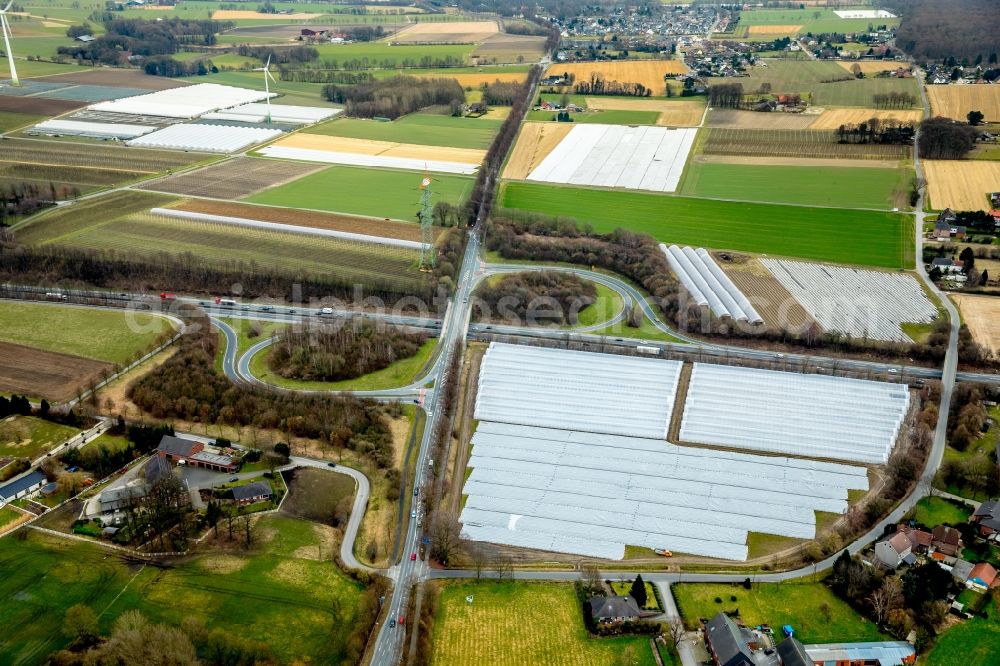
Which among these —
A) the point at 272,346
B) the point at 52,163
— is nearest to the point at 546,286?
the point at 272,346

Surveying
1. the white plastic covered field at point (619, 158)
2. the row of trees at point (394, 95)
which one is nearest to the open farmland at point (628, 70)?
the row of trees at point (394, 95)

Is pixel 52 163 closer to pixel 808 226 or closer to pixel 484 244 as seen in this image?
pixel 484 244

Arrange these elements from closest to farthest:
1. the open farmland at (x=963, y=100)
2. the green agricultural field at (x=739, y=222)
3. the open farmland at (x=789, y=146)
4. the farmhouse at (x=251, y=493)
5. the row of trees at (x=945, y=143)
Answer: the farmhouse at (x=251, y=493)
the green agricultural field at (x=739, y=222)
the row of trees at (x=945, y=143)
the open farmland at (x=789, y=146)
the open farmland at (x=963, y=100)

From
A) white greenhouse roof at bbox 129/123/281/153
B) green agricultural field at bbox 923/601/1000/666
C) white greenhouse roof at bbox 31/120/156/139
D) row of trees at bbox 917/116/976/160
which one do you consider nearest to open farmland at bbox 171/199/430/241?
white greenhouse roof at bbox 129/123/281/153

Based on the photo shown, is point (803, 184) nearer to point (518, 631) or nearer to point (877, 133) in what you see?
point (877, 133)

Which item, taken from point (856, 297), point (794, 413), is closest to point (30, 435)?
point (794, 413)

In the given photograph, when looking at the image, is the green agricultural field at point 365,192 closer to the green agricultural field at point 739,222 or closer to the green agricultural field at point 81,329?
the green agricultural field at point 739,222

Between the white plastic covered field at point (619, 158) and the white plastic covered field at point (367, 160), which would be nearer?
the white plastic covered field at point (619, 158)
